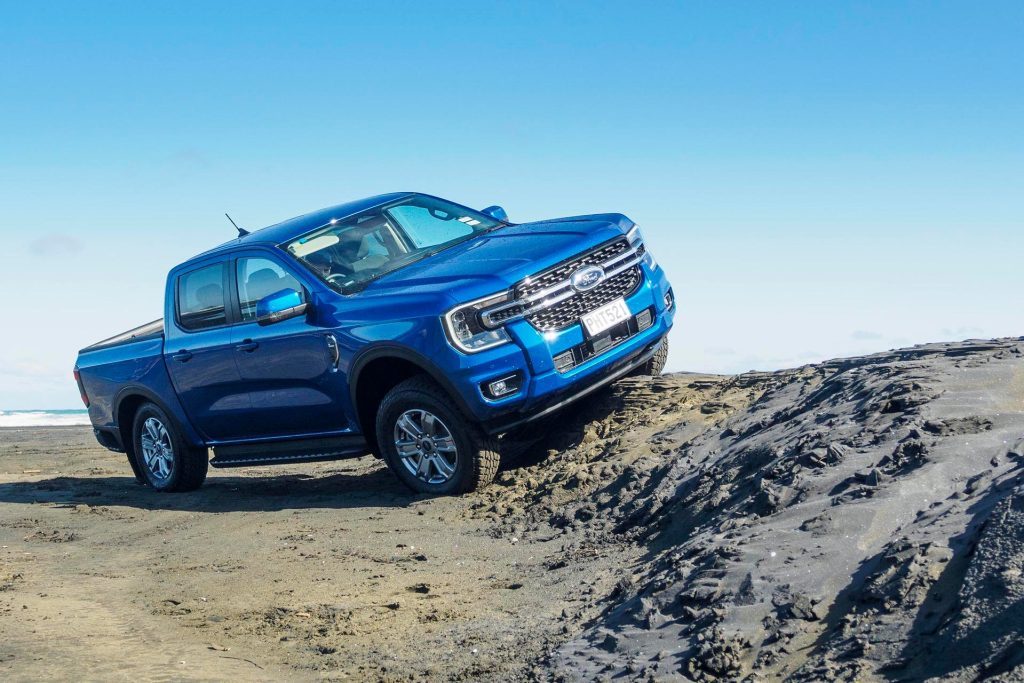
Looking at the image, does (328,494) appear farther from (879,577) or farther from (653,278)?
(879,577)

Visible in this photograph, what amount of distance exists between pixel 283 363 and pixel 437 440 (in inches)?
54.5

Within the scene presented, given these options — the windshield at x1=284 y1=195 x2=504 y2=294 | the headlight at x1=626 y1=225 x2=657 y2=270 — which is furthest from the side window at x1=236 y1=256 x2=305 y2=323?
the headlight at x1=626 y1=225 x2=657 y2=270

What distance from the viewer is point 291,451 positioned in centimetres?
890

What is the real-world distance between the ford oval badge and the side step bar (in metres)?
1.87

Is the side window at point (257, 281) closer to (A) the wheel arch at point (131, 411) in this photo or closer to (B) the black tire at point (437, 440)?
(B) the black tire at point (437, 440)

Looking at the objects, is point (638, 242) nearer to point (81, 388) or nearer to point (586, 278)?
point (586, 278)

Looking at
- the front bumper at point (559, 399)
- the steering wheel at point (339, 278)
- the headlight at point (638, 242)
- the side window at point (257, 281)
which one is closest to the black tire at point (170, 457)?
the side window at point (257, 281)

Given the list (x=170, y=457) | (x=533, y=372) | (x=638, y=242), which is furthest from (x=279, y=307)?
(x=170, y=457)

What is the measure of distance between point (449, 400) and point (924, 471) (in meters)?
3.33

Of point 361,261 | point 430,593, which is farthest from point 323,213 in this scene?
point 430,593

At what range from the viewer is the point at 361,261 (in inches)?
341

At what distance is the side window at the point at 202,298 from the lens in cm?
923

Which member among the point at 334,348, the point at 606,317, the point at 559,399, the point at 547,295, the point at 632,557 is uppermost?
the point at 547,295

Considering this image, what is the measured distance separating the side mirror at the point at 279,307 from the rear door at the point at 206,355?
0.90 meters
